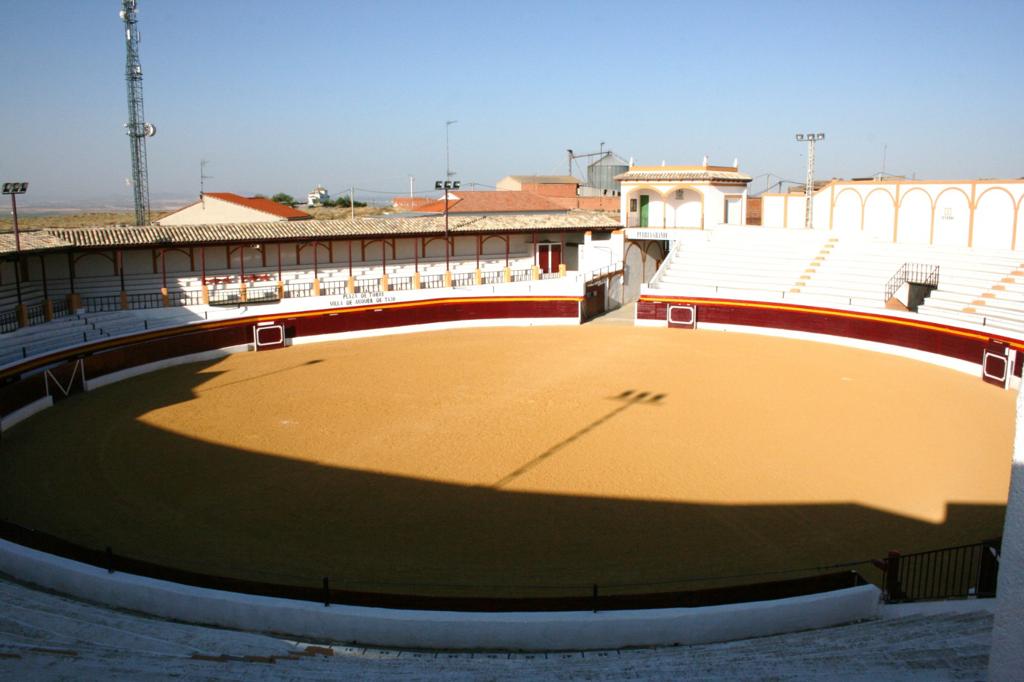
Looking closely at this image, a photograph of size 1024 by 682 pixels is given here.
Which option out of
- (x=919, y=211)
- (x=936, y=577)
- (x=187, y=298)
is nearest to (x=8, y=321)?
(x=187, y=298)

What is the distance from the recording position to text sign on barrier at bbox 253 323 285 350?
1059 inches

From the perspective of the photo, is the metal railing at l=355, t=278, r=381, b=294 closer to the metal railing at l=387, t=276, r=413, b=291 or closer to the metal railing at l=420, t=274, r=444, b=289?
the metal railing at l=387, t=276, r=413, b=291

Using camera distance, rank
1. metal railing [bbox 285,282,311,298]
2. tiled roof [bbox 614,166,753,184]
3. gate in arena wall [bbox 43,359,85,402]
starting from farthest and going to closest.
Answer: tiled roof [bbox 614,166,753,184]
metal railing [bbox 285,282,311,298]
gate in arena wall [bbox 43,359,85,402]

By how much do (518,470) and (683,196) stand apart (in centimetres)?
2760

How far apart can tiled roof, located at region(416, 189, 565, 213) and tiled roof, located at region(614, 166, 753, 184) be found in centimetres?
472

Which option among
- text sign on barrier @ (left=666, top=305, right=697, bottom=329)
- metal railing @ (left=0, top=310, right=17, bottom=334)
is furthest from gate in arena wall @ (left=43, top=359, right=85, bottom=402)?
text sign on barrier @ (left=666, top=305, right=697, bottom=329)

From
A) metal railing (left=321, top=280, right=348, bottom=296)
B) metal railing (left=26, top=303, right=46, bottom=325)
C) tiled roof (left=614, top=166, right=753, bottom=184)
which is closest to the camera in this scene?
metal railing (left=26, top=303, right=46, bottom=325)

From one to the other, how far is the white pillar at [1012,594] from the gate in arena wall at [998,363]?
1687 cm

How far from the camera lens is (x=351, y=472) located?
48.3 feet

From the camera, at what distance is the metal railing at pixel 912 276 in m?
27.8

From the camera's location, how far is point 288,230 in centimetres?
3238

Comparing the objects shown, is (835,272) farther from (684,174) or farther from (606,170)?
(606,170)

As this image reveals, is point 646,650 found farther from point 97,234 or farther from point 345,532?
point 97,234

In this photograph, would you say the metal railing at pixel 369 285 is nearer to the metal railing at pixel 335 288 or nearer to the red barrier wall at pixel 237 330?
the metal railing at pixel 335 288
